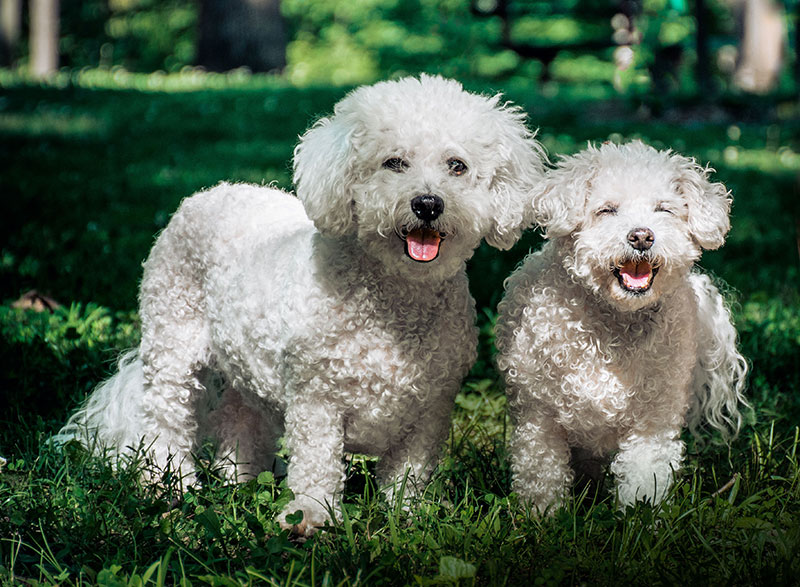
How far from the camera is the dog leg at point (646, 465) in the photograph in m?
3.24

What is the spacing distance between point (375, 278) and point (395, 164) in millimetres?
391

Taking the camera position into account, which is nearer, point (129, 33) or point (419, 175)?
point (419, 175)

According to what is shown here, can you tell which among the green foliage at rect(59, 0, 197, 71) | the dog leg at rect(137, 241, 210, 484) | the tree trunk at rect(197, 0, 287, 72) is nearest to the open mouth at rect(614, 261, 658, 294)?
the dog leg at rect(137, 241, 210, 484)

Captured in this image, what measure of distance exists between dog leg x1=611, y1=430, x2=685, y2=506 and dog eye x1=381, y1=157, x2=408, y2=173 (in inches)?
45.6

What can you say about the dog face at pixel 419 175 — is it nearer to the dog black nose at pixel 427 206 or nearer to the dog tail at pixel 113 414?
the dog black nose at pixel 427 206

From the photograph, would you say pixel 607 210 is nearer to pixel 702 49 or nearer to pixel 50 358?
A: pixel 50 358

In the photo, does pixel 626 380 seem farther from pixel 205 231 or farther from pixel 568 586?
pixel 205 231

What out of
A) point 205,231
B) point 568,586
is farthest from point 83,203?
point 568,586

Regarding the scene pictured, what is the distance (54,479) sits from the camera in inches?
136

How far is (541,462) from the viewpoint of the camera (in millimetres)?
3334

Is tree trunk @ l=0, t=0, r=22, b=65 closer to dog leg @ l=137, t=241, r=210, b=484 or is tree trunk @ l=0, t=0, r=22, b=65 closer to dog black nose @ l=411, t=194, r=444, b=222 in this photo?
dog leg @ l=137, t=241, r=210, b=484

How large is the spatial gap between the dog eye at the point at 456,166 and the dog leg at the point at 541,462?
83 centimetres

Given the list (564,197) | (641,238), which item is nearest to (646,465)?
(641,238)

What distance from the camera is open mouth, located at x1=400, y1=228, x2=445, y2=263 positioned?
3137 millimetres
